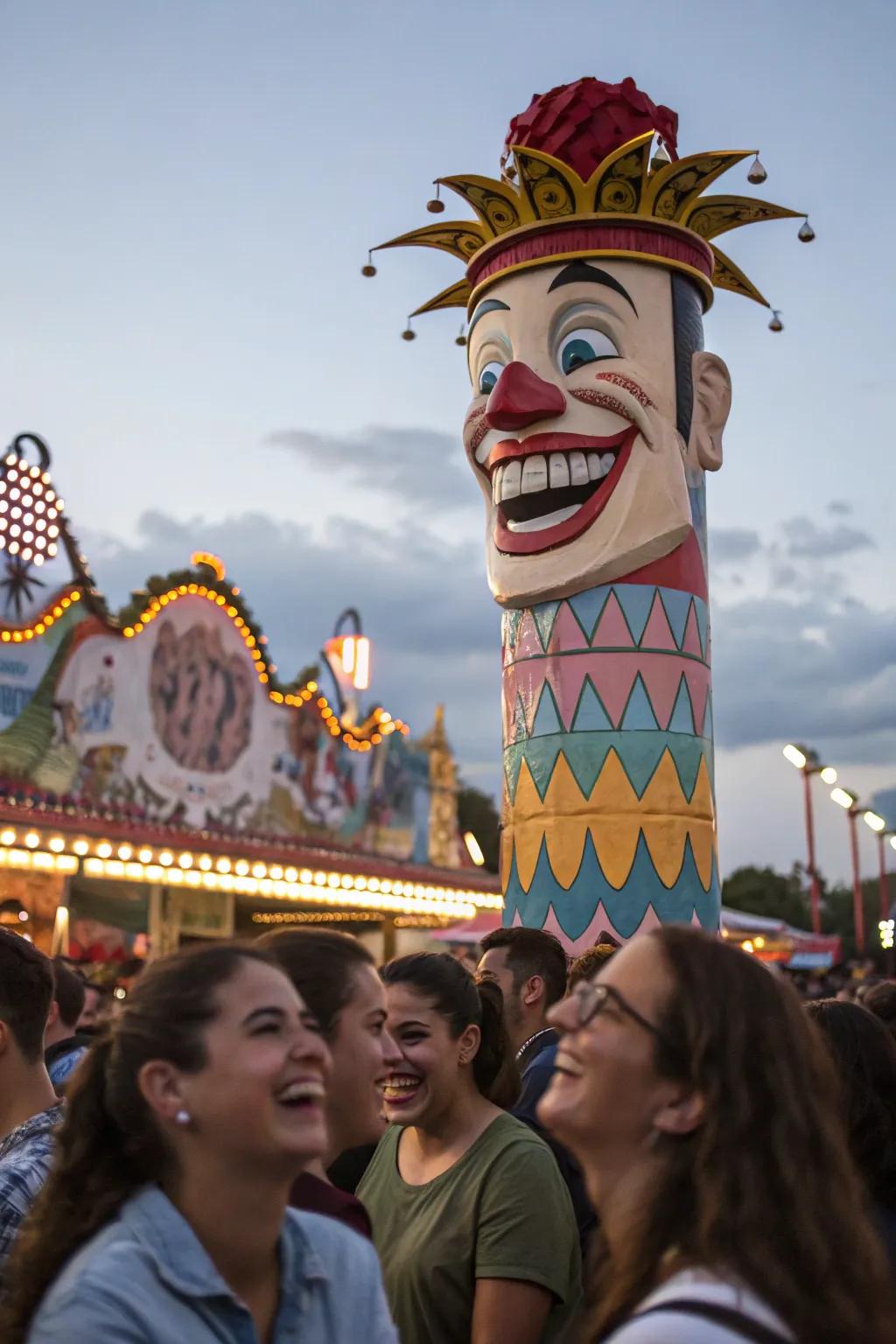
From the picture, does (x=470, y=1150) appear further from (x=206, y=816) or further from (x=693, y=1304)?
(x=206, y=816)

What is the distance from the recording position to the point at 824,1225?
1.88m

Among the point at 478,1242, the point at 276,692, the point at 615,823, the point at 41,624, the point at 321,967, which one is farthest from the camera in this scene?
the point at 276,692

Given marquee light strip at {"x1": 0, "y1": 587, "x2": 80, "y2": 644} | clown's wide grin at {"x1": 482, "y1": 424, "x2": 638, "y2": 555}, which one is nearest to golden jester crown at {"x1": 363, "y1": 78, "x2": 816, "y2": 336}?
clown's wide grin at {"x1": 482, "y1": 424, "x2": 638, "y2": 555}

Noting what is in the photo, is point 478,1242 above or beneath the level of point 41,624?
beneath

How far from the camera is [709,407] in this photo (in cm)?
846

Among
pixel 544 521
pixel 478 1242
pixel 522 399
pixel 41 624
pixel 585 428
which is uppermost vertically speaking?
pixel 41 624

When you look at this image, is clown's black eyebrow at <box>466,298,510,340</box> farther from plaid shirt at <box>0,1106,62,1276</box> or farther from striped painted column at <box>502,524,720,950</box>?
plaid shirt at <box>0,1106,62,1276</box>

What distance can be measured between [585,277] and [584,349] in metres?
0.39

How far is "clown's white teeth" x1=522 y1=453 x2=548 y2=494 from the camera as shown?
26.7 ft

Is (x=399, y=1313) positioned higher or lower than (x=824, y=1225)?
lower

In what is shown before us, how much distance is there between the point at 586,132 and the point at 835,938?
1878cm

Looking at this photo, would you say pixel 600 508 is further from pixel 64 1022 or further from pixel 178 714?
pixel 178 714

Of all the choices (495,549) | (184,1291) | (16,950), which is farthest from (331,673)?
(184,1291)

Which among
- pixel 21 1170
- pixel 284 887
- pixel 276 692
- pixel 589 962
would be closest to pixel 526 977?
pixel 589 962
